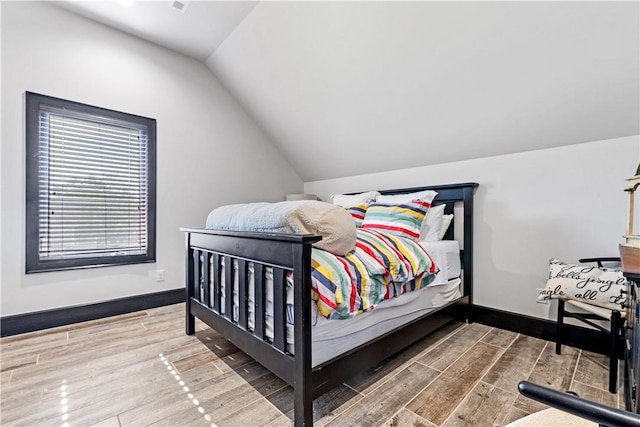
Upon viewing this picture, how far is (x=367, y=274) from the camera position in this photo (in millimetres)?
1449

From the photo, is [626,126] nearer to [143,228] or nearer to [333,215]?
[333,215]

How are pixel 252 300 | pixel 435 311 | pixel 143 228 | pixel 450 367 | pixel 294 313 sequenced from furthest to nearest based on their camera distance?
pixel 143 228 < pixel 435 311 < pixel 450 367 < pixel 252 300 < pixel 294 313

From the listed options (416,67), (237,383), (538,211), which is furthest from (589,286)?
(237,383)

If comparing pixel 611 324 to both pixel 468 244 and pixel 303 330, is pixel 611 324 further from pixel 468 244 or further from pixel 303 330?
pixel 303 330

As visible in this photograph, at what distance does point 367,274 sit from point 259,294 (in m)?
0.55

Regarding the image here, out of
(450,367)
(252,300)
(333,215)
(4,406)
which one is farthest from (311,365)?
(4,406)

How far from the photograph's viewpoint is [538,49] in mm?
1718

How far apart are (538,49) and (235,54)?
262cm

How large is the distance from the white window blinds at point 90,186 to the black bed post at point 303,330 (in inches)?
92.8

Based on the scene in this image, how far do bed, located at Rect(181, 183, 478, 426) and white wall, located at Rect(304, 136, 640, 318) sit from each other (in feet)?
1.55

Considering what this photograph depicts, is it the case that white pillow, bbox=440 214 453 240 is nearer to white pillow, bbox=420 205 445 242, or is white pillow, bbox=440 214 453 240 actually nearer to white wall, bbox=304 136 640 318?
white pillow, bbox=420 205 445 242

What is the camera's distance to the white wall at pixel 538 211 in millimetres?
1878

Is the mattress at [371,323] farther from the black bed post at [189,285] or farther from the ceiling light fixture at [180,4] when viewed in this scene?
the ceiling light fixture at [180,4]

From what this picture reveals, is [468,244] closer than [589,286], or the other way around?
[589,286]
